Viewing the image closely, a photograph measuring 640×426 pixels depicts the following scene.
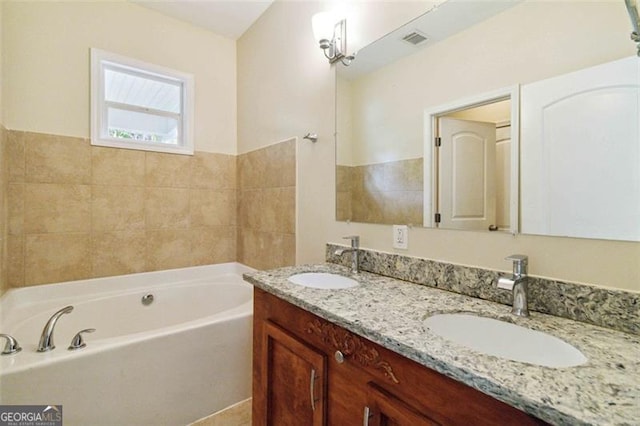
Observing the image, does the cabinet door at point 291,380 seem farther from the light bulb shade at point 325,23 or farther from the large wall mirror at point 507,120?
the light bulb shade at point 325,23

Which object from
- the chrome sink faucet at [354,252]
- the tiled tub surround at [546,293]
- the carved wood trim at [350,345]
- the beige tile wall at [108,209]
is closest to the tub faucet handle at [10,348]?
the beige tile wall at [108,209]

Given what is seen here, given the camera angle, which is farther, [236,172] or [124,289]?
[236,172]

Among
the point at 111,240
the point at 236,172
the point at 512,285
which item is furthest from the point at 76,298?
the point at 512,285

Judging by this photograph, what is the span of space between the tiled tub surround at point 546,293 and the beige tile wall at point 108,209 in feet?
6.29

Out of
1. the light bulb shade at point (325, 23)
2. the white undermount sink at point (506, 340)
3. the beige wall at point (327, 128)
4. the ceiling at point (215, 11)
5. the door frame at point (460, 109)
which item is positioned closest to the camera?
the white undermount sink at point (506, 340)

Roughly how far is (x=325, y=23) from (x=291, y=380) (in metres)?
1.73

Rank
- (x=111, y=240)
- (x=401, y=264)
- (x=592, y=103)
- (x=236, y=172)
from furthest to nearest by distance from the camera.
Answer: (x=236, y=172), (x=111, y=240), (x=401, y=264), (x=592, y=103)

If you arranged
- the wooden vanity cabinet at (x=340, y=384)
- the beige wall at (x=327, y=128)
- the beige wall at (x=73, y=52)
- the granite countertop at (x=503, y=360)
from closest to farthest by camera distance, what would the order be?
the granite countertop at (x=503, y=360)
the wooden vanity cabinet at (x=340, y=384)
the beige wall at (x=327, y=128)
the beige wall at (x=73, y=52)

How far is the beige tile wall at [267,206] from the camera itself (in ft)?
6.88

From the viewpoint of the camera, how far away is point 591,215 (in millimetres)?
843

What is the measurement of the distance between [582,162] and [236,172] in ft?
8.23

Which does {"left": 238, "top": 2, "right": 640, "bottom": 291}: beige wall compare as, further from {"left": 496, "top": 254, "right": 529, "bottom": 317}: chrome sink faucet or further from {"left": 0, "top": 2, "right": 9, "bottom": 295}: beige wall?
{"left": 0, "top": 2, "right": 9, "bottom": 295}: beige wall

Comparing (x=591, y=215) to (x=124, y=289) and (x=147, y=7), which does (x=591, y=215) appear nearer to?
(x=124, y=289)

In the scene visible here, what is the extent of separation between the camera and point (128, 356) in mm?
1419
